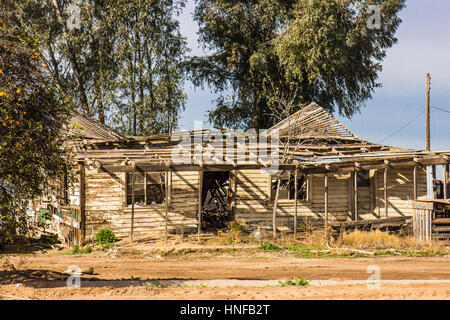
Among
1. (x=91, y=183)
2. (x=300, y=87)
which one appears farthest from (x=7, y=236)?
(x=300, y=87)

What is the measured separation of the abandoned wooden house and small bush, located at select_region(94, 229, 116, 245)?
425mm

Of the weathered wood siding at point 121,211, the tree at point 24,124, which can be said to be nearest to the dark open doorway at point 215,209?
the weathered wood siding at point 121,211

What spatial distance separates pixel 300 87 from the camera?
110ft

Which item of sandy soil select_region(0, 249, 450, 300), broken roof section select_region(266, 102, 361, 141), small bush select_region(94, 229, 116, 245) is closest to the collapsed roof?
broken roof section select_region(266, 102, 361, 141)

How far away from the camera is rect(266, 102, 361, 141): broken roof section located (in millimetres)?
23484

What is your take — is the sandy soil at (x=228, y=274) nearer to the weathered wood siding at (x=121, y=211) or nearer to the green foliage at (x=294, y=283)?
the green foliage at (x=294, y=283)

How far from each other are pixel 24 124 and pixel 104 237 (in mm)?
9348

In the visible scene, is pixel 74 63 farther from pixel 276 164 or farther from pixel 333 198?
pixel 333 198

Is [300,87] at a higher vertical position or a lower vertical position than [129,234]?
higher

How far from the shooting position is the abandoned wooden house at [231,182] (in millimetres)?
18312

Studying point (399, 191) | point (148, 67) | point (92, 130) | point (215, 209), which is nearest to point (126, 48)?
point (148, 67)

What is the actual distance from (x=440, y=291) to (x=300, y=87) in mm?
25498

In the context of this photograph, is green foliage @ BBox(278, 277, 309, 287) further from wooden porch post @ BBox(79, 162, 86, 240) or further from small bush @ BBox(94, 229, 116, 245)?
wooden porch post @ BBox(79, 162, 86, 240)

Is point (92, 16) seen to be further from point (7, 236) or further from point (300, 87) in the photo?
point (7, 236)
